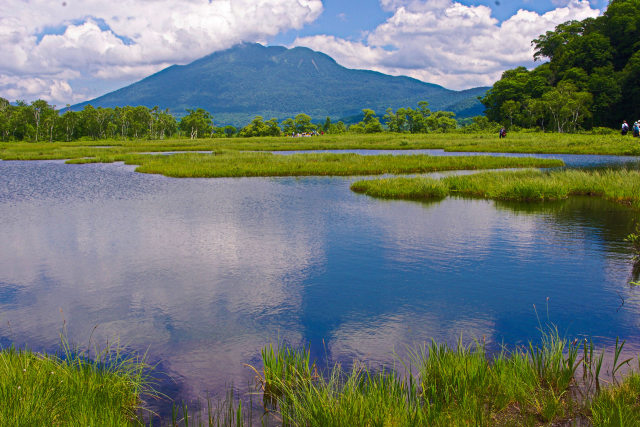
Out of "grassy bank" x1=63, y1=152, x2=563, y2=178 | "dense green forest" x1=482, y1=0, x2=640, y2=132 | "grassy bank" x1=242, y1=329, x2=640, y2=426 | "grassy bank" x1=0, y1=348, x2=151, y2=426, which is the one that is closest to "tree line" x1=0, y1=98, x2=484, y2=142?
"dense green forest" x1=482, y1=0, x2=640, y2=132

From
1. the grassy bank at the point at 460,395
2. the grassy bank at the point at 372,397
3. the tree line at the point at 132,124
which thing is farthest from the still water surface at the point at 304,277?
the tree line at the point at 132,124

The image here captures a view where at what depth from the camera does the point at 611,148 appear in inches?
2063

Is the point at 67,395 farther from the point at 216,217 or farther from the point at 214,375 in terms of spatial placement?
the point at 216,217

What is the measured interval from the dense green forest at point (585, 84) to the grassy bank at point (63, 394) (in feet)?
298

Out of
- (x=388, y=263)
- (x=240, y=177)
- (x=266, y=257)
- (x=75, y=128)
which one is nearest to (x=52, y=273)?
(x=266, y=257)

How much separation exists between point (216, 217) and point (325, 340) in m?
13.5

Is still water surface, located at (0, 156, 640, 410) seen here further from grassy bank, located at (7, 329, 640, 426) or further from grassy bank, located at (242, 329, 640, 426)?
grassy bank, located at (242, 329, 640, 426)

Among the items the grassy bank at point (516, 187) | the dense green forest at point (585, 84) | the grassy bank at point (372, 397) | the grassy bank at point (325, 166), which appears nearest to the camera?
the grassy bank at point (372, 397)

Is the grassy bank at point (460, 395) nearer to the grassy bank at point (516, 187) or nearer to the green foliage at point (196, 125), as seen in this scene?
the grassy bank at point (516, 187)

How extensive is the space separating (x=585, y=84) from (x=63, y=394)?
105246mm

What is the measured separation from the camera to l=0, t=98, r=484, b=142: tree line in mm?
108812

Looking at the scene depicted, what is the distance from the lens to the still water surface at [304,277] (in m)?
9.51

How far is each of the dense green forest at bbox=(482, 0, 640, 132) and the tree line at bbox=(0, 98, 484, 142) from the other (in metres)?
8.16

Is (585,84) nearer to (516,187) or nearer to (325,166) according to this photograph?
(325,166)
